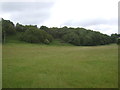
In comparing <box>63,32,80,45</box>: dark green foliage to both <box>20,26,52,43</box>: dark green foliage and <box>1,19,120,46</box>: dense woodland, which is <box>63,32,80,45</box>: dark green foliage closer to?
<box>1,19,120,46</box>: dense woodland

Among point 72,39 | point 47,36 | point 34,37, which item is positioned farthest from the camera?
point 72,39

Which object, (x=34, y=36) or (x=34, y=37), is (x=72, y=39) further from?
(x=34, y=37)

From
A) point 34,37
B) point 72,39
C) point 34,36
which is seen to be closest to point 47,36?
point 34,36

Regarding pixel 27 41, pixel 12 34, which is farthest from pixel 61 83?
pixel 12 34

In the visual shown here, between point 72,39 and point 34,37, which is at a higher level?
point 34,37

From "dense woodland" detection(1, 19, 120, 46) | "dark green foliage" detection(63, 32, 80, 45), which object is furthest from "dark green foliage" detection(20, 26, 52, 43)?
"dark green foliage" detection(63, 32, 80, 45)

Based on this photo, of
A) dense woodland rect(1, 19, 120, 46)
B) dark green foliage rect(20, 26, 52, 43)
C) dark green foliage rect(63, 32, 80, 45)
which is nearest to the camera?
dark green foliage rect(20, 26, 52, 43)

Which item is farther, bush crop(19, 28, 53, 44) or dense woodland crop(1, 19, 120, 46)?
dense woodland crop(1, 19, 120, 46)

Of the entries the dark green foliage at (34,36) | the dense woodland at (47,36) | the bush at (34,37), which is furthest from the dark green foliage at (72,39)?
the dark green foliage at (34,36)

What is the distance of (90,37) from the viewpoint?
69250 mm

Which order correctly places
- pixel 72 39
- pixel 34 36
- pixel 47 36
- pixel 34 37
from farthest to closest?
pixel 72 39 → pixel 47 36 → pixel 34 36 → pixel 34 37

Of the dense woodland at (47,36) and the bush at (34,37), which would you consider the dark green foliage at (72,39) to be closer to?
the dense woodland at (47,36)

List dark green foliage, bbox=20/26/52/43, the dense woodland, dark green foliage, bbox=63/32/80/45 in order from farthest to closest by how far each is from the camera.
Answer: dark green foliage, bbox=63/32/80/45 → the dense woodland → dark green foliage, bbox=20/26/52/43

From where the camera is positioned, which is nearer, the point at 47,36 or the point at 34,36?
the point at 34,36
